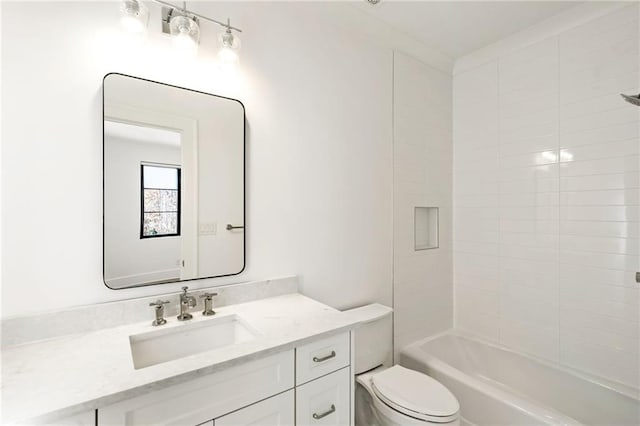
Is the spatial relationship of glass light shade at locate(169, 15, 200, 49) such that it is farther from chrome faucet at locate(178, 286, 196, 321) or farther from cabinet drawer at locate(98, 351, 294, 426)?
cabinet drawer at locate(98, 351, 294, 426)

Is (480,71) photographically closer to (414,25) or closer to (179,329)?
(414,25)

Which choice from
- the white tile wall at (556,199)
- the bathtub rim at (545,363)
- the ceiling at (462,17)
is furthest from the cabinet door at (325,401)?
the ceiling at (462,17)

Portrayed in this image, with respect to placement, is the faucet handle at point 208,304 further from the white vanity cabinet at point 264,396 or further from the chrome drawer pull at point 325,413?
the chrome drawer pull at point 325,413

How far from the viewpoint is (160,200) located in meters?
1.32

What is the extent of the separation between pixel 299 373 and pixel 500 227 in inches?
75.7

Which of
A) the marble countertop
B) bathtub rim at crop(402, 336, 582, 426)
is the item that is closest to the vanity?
the marble countertop

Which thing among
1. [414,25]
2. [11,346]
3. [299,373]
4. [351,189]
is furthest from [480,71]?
[11,346]

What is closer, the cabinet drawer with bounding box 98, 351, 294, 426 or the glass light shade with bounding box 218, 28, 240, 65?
the cabinet drawer with bounding box 98, 351, 294, 426

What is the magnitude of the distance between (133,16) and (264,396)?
1.46 m

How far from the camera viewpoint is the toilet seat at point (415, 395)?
136 centimetres

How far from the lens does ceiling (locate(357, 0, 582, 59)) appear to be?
6.11 ft

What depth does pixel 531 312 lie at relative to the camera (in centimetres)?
213

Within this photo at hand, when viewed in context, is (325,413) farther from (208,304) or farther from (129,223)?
(129,223)

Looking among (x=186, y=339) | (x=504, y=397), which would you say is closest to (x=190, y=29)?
(x=186, y=339)
